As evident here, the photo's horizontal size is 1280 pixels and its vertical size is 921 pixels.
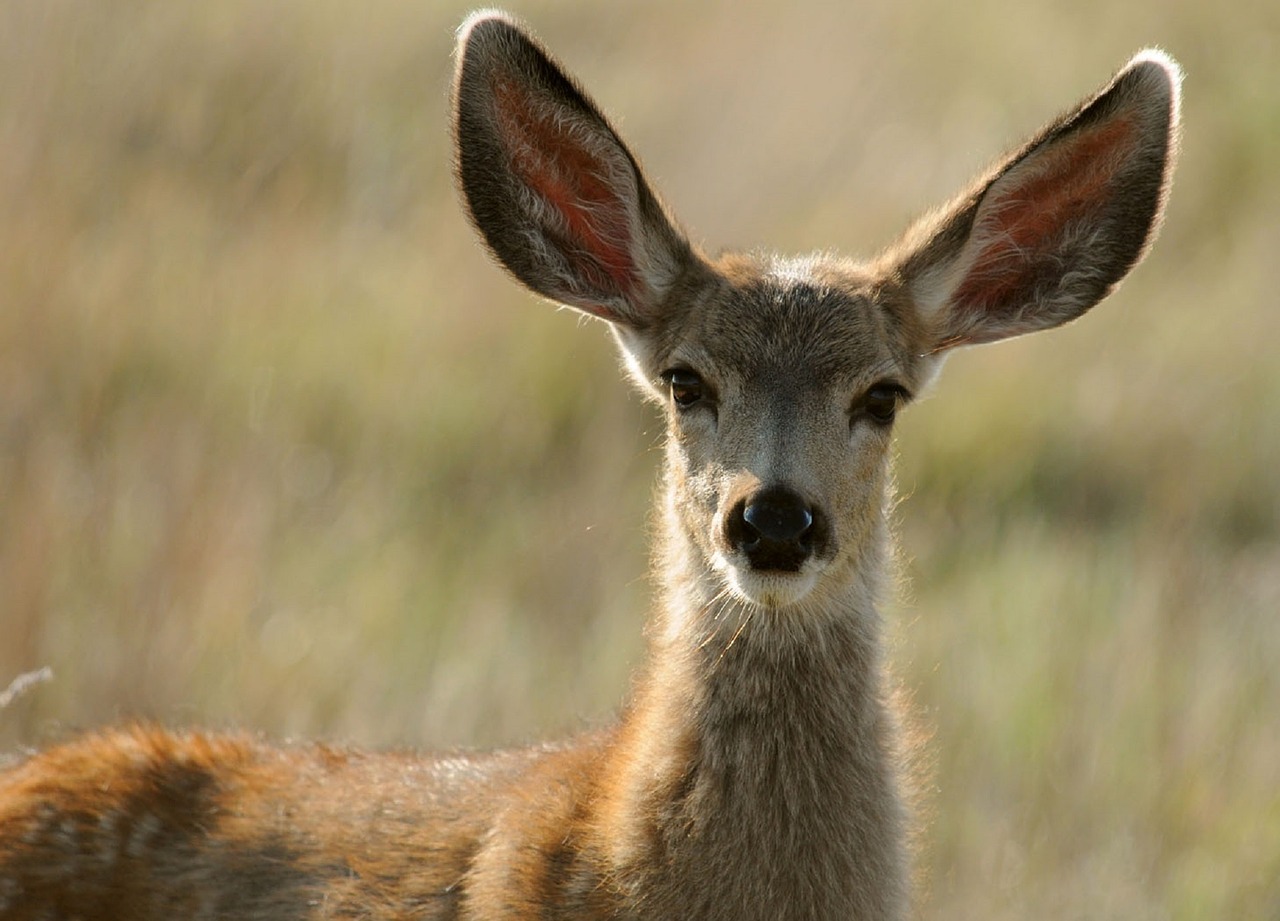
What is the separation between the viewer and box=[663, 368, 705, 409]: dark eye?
15.9ft

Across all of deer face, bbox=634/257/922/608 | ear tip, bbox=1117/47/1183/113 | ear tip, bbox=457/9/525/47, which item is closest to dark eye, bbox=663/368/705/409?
deer face, bbox=634/257/922/608

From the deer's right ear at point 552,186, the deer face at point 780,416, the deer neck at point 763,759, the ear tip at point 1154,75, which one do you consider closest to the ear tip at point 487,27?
the deer's right ear at point 552,186

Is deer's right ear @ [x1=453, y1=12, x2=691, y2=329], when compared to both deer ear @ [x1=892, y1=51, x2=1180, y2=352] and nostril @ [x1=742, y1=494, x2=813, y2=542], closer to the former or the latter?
deer ear @ [x1=892, y1=51, x2=1180, y2=352]

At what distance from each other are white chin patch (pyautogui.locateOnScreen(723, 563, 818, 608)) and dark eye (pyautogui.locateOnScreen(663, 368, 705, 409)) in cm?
51

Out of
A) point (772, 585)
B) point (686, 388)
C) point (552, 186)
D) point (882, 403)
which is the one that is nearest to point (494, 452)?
point (552, 186)

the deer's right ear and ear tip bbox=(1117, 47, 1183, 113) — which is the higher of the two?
ear tip bbox=(1117, 47, 1183, 113)

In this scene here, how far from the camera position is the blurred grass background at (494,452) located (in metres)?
6.69

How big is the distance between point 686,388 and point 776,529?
0.63 meters

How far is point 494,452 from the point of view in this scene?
876cm

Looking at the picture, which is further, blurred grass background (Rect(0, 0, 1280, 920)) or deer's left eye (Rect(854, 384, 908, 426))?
blurred grass background (Rect(0, 0, 1280, 920))

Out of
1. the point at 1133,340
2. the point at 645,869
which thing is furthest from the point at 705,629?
the point at 1133,340

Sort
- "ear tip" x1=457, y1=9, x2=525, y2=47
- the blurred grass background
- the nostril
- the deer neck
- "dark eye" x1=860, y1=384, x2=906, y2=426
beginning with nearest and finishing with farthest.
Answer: the nostril, the deer neck, "ear tip" x1=457, y1=9, x2=525, y2=47, "dark eye" x1=860, y1=384, x2=906, y2=426, the blurred grass background

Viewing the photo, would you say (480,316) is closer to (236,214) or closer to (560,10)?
(236,214)

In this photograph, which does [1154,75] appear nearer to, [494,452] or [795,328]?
[795,328]
